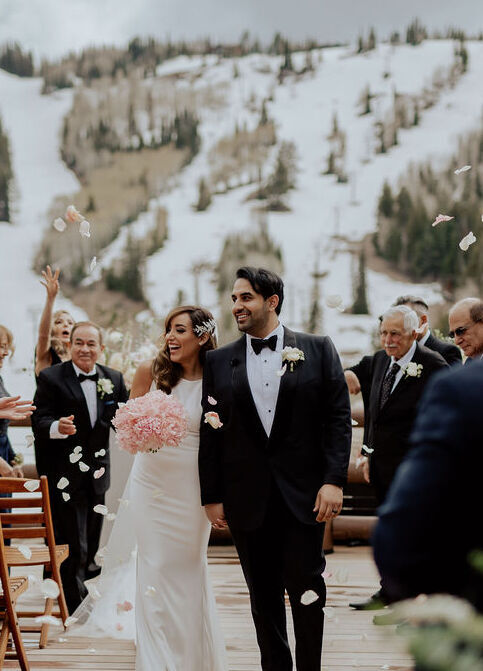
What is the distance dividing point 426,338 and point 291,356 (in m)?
1.86

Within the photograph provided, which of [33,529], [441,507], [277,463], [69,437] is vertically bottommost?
[33,529]

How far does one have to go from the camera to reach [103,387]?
5.18m

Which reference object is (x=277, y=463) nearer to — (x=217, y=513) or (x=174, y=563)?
(x=217, y=513)

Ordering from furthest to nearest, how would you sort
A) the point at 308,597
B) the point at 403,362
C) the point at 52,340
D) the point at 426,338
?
the point at 52,340 < the point at 426,338 < the point at 403,362 < the point at 308,597

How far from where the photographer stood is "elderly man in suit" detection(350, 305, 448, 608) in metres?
4.46

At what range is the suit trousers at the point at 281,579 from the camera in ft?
10.4

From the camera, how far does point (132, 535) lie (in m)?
4.57

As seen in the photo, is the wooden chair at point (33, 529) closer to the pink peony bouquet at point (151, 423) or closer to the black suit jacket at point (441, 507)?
the pink peony bouquet at point (151, 423)

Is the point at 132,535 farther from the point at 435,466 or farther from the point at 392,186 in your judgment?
the point at 392,186

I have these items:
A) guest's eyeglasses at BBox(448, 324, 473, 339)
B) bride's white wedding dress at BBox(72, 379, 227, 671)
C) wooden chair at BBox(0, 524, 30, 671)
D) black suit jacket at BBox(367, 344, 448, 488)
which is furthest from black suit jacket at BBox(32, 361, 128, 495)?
guest's eyeglasses at BBox(448, 324, 473, 339)

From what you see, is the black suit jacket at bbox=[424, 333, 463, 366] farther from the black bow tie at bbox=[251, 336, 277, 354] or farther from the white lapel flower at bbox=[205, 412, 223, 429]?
the white lapel flower at bbox=[205, 412, 223, 429]

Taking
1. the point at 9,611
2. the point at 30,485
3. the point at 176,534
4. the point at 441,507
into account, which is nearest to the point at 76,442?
the point at 30,485

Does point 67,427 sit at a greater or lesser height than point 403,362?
lesser

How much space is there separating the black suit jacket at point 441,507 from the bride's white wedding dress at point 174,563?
264 centimetres
